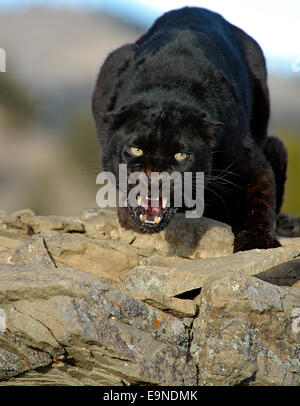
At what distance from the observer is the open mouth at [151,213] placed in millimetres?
5160

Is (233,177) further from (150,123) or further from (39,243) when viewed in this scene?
(39,243)

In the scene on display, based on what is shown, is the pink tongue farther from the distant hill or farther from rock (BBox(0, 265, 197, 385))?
the distant hill

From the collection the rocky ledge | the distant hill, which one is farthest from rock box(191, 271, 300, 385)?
the distant hill

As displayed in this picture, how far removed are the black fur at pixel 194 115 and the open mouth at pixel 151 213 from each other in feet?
0.08

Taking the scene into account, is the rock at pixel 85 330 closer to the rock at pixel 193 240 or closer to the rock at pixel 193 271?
the rock at pixel 193 271

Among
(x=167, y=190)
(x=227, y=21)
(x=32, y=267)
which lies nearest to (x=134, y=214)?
(x=167, y=190)

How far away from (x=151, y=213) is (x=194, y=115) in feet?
3.04

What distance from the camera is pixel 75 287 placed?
3.75m

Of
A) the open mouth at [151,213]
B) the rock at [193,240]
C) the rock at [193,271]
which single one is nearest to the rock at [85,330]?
the rock at [193,271]

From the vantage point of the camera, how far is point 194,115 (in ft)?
17.6

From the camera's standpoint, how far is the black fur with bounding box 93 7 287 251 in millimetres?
5262

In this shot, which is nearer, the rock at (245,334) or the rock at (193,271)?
the rock at (245,334)

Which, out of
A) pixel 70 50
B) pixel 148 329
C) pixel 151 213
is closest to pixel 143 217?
pixel 151 213
